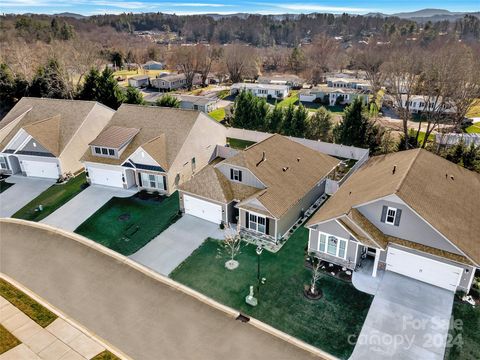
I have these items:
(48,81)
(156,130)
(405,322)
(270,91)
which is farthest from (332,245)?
(270,91)

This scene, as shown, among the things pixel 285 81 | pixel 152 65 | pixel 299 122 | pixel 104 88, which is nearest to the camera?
pixel 299 122

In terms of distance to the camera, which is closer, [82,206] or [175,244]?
[175,244]

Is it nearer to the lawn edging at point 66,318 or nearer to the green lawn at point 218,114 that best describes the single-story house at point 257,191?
the lawn edging at point 66,318

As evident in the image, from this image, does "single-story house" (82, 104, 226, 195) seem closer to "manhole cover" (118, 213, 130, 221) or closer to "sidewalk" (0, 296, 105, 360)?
"manhole cover" (118, 213, 130, 221)

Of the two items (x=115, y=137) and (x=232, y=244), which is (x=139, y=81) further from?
(x=232, y=244)

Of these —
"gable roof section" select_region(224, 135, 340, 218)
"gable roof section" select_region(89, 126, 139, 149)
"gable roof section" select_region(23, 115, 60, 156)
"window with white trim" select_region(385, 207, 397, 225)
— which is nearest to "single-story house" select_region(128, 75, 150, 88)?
"gable roof section" select_region(23, 115, 60, 156)

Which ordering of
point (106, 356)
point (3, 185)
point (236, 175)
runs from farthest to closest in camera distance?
point (3, 185) → point (236, 175) → point (106, 356)
